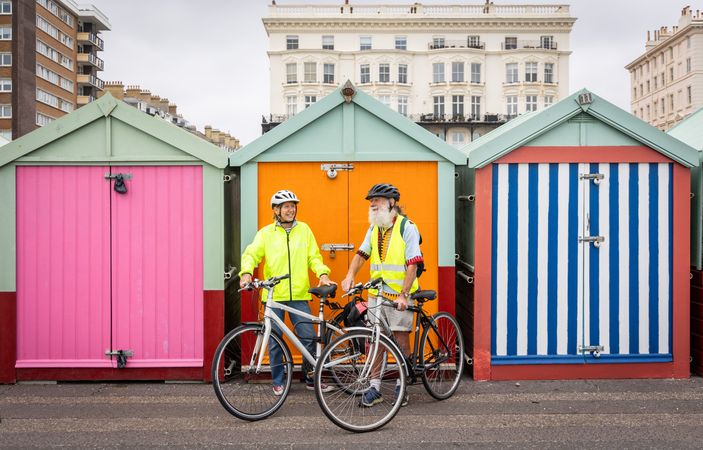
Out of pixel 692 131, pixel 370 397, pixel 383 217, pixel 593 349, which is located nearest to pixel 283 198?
pixel 383 217

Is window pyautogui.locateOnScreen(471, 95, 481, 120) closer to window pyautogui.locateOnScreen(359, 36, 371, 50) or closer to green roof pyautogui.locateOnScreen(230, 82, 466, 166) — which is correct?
window pyautogui.locateOnScreen(359, 36, 371, 50)

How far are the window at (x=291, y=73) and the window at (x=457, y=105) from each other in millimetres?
14671

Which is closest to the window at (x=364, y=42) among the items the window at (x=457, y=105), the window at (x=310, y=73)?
the window at (x=310, y=73)

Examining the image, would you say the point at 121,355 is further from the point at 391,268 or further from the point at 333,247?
the point at 391,268

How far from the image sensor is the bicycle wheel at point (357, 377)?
5094 mm

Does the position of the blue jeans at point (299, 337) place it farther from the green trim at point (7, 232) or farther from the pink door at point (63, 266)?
the green trim at point (7, 232)

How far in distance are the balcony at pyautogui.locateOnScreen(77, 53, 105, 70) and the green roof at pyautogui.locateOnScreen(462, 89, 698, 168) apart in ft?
212

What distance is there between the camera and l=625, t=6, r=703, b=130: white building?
6359 centimetres

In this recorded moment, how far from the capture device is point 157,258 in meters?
6.51

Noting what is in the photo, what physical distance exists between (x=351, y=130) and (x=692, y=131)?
386 cm

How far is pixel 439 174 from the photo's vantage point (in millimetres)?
6602

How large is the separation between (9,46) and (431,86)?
35.7 m

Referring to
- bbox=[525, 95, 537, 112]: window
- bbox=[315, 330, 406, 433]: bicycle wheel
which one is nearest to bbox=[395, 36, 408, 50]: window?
bbox=[525, 95, 537, 112]: window

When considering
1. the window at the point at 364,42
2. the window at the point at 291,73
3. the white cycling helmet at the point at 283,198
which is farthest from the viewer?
the window at the point at 364,42
